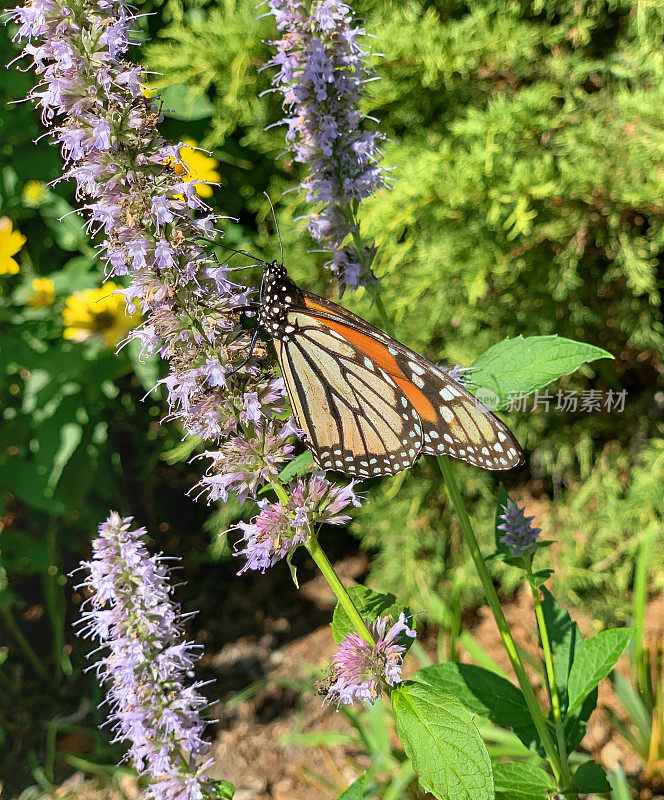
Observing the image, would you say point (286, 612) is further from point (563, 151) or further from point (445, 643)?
point (563, 151)

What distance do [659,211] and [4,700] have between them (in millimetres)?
4103

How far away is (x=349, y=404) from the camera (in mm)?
1752

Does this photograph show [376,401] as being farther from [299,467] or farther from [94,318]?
[94,318]

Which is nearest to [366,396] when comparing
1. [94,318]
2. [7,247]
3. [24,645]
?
[94,318]

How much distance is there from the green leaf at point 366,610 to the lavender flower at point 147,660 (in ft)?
1.06

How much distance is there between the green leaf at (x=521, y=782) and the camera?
158 cm

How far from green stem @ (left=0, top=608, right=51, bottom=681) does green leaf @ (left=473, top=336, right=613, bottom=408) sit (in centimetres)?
307

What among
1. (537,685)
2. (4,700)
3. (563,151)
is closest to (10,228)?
(4,700)

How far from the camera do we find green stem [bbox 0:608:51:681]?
3754 mm

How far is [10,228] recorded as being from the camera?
139 inches

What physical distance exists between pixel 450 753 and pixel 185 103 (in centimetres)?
355

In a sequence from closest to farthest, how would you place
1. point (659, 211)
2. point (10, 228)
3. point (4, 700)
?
point (659, 211) < point (10, 228) < point (4, 700)

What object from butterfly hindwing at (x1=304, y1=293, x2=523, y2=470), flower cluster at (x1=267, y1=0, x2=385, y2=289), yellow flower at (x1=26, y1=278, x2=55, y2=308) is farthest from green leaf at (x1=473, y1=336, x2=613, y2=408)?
yellow flower at (x1=26, y1=278, x2=55, y2=308)

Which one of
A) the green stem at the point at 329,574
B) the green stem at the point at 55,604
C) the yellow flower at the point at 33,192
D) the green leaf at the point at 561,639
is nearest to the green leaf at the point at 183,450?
the green stem at the point at 55,604
